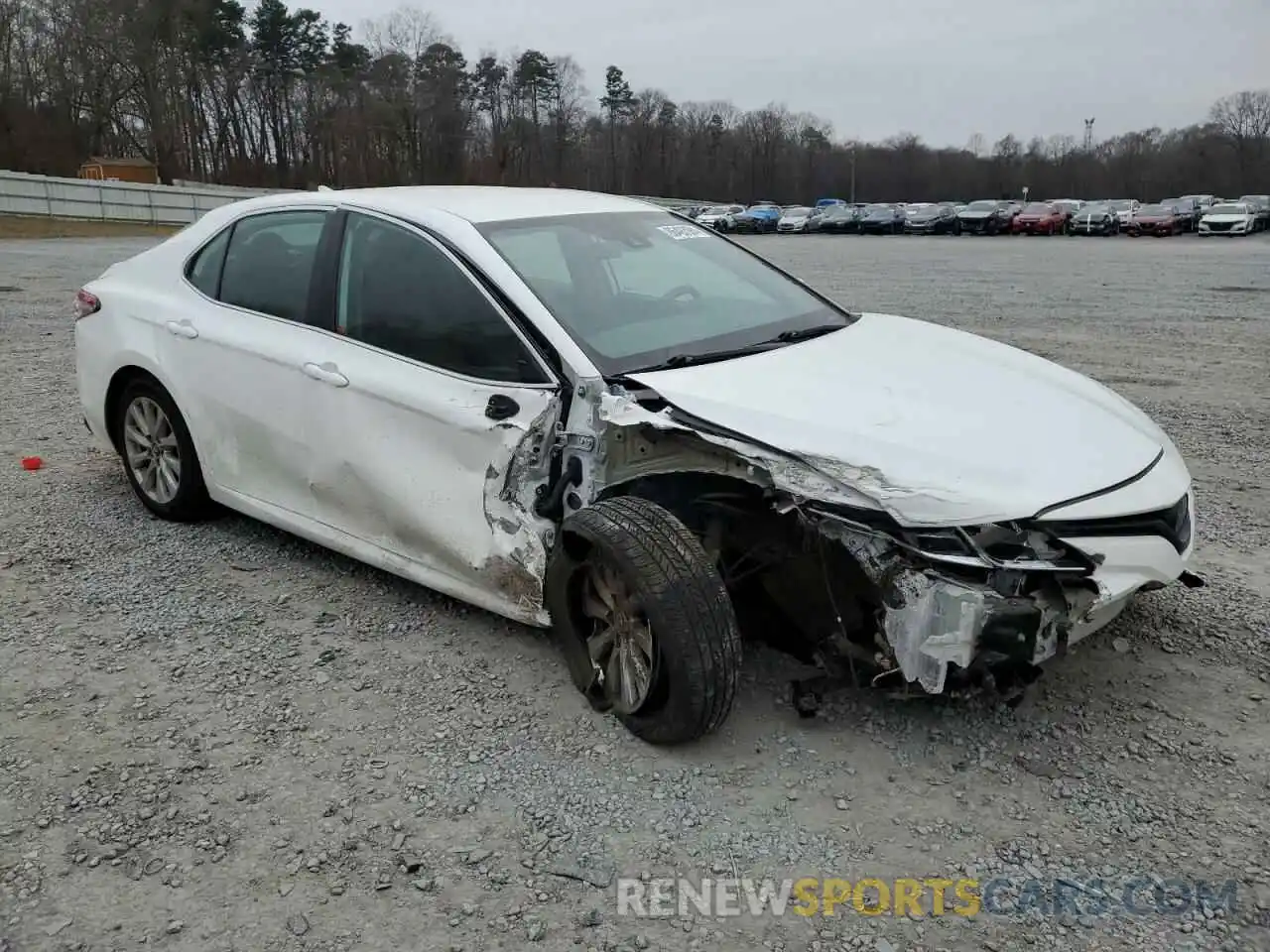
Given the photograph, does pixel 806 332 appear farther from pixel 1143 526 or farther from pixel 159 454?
pixel 159 454

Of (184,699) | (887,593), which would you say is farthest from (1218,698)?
(184,699)

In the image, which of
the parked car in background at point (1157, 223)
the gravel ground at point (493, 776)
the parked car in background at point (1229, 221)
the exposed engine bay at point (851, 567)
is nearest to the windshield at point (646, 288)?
the exposed engine bay at point (851, 567)

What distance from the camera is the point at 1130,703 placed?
3447mm

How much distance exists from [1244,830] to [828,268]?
21485mm

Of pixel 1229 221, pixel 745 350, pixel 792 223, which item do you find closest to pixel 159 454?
pixel 745 350

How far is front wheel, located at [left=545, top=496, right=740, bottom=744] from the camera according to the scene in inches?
120

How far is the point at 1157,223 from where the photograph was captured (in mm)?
40938

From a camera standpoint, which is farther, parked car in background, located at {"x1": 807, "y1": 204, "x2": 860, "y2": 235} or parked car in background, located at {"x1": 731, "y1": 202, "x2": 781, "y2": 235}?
parked car in background, located at {"x1": 731, "y1": 202, "x2": 781, "y2": 235}

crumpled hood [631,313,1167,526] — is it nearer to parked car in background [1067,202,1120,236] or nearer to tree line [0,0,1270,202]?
parked car in background [1067,202,1120,236]

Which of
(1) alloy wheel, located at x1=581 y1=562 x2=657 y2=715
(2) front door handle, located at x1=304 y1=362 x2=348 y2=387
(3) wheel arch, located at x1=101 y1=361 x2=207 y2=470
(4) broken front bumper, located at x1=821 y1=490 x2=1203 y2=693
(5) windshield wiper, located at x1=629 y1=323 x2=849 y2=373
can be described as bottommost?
(1) alloy wheel, located at x1=581 y1=562 x2=657 y2=715

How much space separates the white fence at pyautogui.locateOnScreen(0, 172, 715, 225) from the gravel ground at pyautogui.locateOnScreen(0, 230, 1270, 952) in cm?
4095

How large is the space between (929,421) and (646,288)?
137cm

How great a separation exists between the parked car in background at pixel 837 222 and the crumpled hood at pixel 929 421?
4724 cm

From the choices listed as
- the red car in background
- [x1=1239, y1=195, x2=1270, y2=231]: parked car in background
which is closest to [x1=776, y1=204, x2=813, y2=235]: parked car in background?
the red car in background
